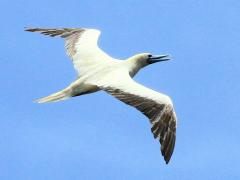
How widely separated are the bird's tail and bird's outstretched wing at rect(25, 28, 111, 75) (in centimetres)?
117

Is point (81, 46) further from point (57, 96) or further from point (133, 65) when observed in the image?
point (57, 96)

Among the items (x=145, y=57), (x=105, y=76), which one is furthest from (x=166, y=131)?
(x=145, y=57)

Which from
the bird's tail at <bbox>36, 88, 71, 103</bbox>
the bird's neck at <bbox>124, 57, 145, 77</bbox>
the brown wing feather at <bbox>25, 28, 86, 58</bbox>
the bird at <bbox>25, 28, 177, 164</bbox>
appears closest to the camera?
the bird at <bbox>25, 28, 177, 164</bbox>

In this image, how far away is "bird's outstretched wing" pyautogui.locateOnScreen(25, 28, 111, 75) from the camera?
34562 millimetres

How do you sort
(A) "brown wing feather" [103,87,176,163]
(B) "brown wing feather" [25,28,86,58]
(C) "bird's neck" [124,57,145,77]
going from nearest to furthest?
(A) "brown wing feather" [103,87,176,163] → (C) "bird's neck" [124,57,145,77] → (B) "brown wing feather" [25,28,86,58]

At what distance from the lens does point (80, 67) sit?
3434cm

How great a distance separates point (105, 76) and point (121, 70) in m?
0.82

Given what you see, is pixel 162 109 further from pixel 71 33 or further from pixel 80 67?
pixel 71 33

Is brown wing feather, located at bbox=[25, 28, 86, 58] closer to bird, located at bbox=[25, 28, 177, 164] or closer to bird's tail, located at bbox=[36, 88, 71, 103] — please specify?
bird, located at bbox=[25, 28, 177, 164]

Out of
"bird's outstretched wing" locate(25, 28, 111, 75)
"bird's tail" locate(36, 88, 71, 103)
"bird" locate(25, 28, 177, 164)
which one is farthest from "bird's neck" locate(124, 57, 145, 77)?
"bird's tail" locate(36, 88, 71, 103)

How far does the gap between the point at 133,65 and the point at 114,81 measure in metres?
2.51

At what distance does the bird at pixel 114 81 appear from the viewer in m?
30.3

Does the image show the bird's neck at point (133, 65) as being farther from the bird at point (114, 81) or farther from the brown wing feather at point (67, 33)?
the brown wing feather at point (67, 33)

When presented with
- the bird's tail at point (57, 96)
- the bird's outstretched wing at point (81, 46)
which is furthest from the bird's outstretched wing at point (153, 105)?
the bird's outstretched wing at point (81, 46)
